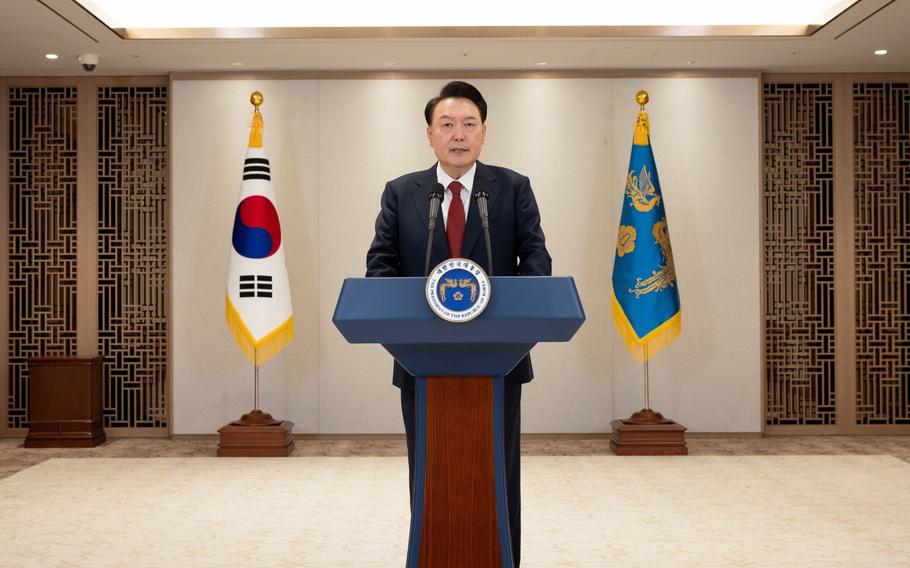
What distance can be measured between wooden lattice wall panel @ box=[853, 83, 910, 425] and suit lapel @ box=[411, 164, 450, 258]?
5621mm

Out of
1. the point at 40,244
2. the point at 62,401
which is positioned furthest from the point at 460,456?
the point at 40,244

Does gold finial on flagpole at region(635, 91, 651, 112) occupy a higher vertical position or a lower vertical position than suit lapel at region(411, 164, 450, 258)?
higher

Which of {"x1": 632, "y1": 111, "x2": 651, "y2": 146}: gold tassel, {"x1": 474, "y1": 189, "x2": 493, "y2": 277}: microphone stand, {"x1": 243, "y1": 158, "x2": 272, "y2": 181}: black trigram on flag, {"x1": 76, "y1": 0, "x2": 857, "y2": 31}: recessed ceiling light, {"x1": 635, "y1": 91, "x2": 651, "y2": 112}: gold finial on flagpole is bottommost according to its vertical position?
{"x1": 474, "y1": 189, "x2": 493, "y2": 277}: microphone stand

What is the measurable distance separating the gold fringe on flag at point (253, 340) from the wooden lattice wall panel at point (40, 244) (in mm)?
1687

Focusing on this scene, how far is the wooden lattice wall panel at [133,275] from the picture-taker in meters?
Result: 6.95

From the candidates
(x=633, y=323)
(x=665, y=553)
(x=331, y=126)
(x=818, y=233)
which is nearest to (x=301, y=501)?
(x=665, y=553)

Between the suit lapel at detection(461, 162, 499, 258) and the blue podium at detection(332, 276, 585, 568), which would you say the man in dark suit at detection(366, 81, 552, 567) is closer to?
the suit lapel at detection(461, 162, 499, 258)

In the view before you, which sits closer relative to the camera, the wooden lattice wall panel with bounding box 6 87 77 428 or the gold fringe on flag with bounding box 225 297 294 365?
the gold fringe on flag with bounding box 225 297 294 365

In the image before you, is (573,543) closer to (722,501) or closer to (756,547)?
(756,547)

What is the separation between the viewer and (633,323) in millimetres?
6281

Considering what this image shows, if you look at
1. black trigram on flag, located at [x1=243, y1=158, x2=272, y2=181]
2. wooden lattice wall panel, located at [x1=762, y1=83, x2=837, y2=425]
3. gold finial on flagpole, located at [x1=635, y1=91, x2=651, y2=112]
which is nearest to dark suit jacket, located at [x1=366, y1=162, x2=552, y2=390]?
black trigram on flag, located at [x1=243, y1=158, x2=272, y2=181]

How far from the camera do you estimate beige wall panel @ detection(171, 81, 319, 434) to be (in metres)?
6.82

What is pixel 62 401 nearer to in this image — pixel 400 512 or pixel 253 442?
pixel 253 442

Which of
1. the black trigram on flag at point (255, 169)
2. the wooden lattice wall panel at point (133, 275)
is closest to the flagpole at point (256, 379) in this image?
the wooden lattice wall panel at point (133, 275)
